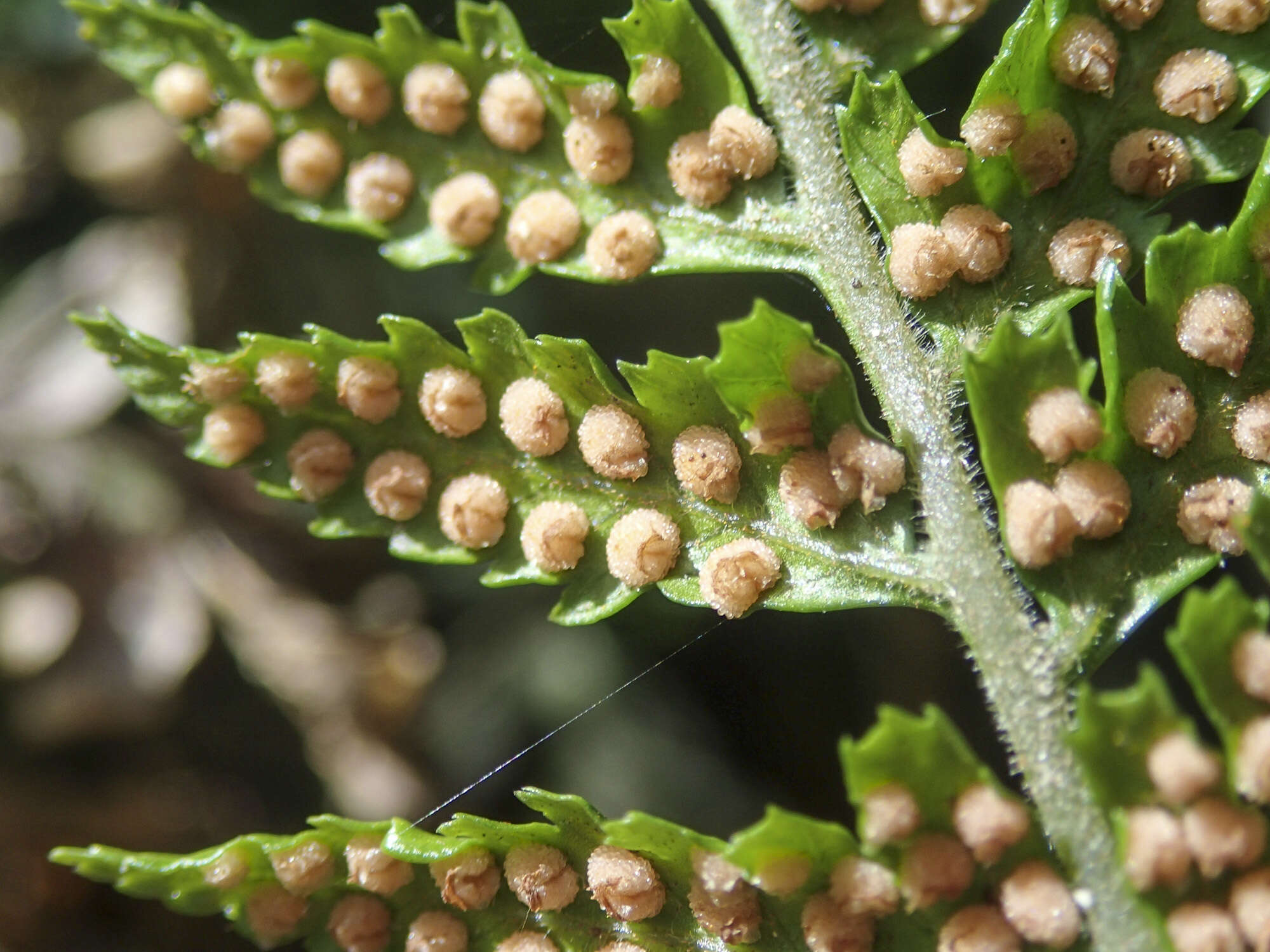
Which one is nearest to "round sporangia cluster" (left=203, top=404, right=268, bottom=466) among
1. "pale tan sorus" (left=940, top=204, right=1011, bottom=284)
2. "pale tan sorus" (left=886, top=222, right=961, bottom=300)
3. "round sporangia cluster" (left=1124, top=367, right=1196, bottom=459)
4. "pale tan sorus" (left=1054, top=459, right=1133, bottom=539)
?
"pale tan sorus" (left=886, top=222, right=961, bottom=300)

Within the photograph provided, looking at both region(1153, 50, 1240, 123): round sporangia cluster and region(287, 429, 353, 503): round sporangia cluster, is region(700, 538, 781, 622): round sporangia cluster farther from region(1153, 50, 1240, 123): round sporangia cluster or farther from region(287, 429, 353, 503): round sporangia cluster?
region(1153, 50, 1240, 123): round sporangia cluster

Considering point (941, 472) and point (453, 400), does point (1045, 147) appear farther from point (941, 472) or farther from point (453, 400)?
point (453, 400)

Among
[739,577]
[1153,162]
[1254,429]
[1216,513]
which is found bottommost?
[739,577]

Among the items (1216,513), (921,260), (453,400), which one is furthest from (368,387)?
(1216,513)

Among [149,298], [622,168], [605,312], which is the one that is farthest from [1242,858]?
Result: [149,298]

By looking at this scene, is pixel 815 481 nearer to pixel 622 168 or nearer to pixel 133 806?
pixel 622 168
